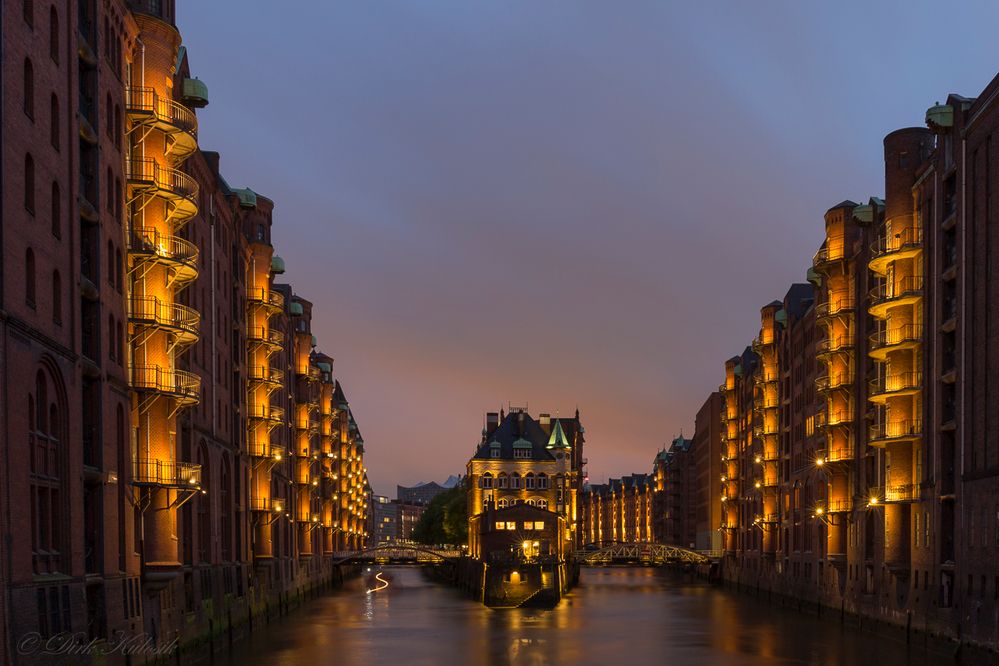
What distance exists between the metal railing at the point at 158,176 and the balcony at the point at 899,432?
37924 millimetres

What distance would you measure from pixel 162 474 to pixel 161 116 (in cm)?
1404

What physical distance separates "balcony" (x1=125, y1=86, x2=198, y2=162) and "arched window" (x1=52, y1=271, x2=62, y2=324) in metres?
11.8

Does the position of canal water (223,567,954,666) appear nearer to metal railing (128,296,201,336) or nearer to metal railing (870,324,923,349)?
metal railing (870,324,923,349)

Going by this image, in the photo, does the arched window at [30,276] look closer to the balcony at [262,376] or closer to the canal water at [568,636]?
the canal water at [568,636]

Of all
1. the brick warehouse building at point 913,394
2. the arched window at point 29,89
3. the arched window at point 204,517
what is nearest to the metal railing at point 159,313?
the arched window at point 29,89

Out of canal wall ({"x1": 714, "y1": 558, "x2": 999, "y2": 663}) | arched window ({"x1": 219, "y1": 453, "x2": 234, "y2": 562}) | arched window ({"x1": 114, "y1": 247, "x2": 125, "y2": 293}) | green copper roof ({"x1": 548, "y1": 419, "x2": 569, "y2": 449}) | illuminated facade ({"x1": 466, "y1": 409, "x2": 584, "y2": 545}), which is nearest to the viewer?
arched window ({"x1": 114, "y1": 247, "x2": 125, "y2": 293})

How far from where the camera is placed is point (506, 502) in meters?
175

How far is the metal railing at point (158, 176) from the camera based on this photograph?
2020 inches

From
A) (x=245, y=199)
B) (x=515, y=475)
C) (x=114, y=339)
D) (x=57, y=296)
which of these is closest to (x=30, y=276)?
(x=57, y=296)

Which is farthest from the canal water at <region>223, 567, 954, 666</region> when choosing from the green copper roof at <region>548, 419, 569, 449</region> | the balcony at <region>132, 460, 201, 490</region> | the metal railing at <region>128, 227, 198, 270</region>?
the green copper roof at <region>548, 419, 569, 449</region>

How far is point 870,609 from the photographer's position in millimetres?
79312

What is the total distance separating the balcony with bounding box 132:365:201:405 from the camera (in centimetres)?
5116

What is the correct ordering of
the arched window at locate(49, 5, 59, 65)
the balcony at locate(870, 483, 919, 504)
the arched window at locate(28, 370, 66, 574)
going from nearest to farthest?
the arched window at locate(28, 370, 66, 574), the arched window at locate(49, 5, 59, 65), the balcony at locate(870, 483, 919, 504)

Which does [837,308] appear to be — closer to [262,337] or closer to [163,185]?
[262,337]
